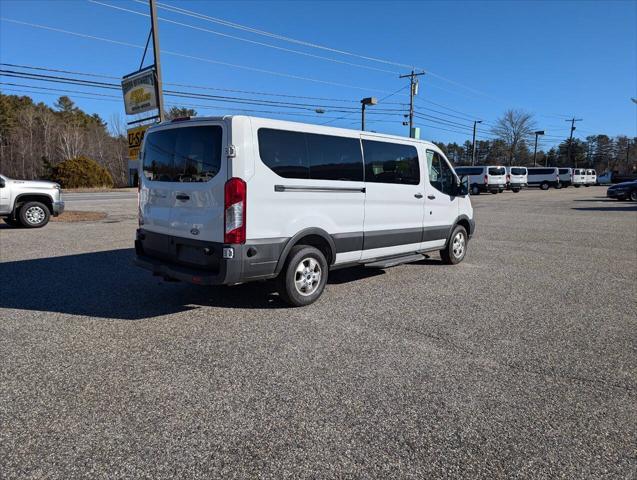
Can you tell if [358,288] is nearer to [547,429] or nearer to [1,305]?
[547,429]

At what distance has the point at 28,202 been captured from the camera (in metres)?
12.4

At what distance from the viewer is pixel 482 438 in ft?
9.14

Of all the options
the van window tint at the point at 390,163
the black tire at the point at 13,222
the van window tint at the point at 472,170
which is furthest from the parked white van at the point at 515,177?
the black tire at the point at 13,222

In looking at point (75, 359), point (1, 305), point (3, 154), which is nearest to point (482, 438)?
point (75, 359)

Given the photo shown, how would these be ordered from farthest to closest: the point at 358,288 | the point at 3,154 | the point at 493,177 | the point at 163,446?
the point at 3,154
the point at 493,177
the point at 358,288
the point at 163,446

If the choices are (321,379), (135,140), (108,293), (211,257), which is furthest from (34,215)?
(321,379)

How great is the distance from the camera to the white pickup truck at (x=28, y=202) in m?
12.1

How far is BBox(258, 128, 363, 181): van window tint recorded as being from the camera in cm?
498

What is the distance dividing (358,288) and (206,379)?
327 centimetres

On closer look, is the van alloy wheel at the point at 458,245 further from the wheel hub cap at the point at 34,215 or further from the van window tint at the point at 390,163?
the wheel hub cap at the point at 34,215

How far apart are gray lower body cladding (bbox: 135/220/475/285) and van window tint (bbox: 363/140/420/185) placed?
0.97 meters

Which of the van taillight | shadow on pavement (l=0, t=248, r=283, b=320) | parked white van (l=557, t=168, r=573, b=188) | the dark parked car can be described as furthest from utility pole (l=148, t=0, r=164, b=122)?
parked white van (l=557, t=168, r=573, b=188)

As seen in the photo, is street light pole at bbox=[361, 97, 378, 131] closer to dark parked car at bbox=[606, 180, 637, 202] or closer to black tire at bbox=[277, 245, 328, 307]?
dark parked car at bbox=[606, 180, 637, 202]

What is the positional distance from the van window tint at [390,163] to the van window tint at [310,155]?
8.4 inches
